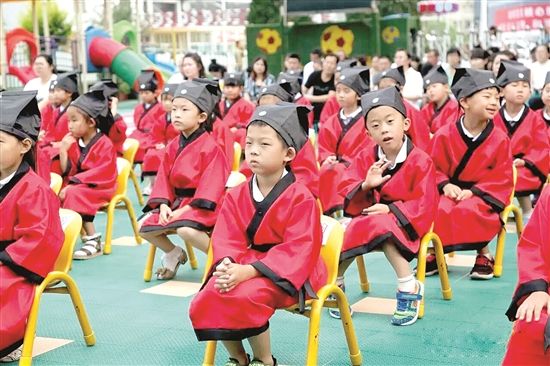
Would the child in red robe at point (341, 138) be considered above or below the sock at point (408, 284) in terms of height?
above

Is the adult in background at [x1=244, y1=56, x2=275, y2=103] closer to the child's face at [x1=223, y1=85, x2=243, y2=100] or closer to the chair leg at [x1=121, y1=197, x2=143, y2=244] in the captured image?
the child's face at [x1=223, y1=85, x2=243, y2=100]

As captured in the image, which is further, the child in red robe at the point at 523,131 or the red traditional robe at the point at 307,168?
the child in red robe at the point at 523,131

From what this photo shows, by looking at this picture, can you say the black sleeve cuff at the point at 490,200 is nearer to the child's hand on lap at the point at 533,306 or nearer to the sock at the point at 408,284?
the sock at the point at 408,284

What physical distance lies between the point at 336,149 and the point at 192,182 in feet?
5.50

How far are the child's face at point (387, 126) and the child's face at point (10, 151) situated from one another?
1.89 metres

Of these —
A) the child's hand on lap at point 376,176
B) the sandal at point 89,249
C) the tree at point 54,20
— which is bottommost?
the sandal at point 89,249

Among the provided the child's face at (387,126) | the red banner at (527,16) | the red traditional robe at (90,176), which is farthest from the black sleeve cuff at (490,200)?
the red banner at (527,16)

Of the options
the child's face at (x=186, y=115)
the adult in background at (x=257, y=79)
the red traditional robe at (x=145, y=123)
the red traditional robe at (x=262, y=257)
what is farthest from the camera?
the adult in background at (x=257, y=79)

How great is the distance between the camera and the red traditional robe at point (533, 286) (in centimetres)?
291

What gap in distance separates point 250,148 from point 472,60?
26.0 ft

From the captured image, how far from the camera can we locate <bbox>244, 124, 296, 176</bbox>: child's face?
3.68 meters

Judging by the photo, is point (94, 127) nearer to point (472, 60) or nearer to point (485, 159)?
point (485, 159)

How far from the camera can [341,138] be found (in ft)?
22.4

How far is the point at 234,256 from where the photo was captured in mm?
3684
